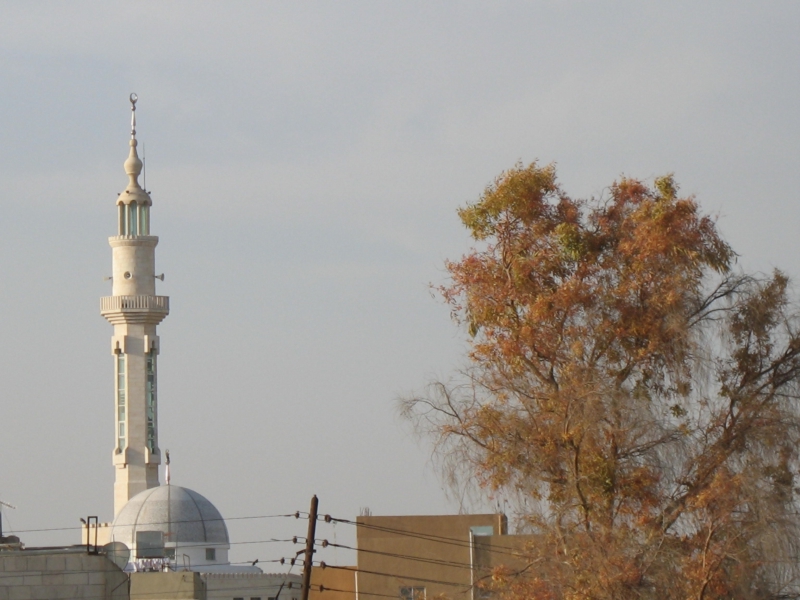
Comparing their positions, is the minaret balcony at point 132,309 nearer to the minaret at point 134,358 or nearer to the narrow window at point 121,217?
the minaret at point 134,358

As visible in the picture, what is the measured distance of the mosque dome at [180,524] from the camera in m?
60.2

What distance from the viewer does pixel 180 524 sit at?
199 feet

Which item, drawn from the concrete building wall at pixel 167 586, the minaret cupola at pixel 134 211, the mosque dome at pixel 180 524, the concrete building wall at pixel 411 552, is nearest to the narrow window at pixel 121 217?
the minaret cupola at pixel 134 211

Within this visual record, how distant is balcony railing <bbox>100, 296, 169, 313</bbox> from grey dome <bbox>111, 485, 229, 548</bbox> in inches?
611

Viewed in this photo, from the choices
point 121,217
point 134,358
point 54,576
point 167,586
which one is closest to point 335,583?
point 167,586

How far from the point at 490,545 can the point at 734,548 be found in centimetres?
2070

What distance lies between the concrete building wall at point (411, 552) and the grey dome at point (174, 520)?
1637cm

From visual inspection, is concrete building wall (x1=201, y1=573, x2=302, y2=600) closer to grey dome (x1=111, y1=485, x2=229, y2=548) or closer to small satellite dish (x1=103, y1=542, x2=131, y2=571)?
grey dome (x1=111, y1=485, x2=229, y2=548)

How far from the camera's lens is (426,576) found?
44.9 m

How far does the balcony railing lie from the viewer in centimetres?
7575

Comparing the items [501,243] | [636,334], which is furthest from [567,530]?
[501,243]

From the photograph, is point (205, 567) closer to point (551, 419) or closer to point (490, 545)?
point (490, 545)

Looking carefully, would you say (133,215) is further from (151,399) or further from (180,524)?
(180,524)

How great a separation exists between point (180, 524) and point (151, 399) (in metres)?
16.8
